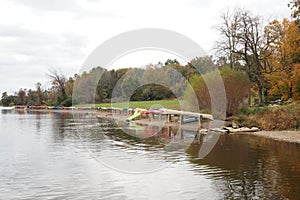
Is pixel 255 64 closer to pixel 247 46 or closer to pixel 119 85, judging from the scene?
pixel 247 46

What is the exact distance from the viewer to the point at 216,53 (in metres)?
39.5

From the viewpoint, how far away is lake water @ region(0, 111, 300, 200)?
1119cm

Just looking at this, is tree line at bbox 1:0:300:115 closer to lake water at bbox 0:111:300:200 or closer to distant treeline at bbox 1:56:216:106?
distant treeline at bbox 1:56:216:106

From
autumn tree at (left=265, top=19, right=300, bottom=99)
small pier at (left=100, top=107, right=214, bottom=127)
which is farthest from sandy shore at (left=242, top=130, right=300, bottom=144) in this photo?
autumn tree at (left=265, top=19, right=300, bottom=99)

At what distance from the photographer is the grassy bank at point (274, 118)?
26875 mm

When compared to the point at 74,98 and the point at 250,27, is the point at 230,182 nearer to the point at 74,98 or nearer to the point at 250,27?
the point at 250,27

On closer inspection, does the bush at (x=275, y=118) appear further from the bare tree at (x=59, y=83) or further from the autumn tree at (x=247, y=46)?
the bare tree at (x=59, y=83)

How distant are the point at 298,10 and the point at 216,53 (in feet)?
30.4

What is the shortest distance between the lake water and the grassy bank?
5.14m

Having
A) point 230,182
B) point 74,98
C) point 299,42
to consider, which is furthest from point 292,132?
point 74,98

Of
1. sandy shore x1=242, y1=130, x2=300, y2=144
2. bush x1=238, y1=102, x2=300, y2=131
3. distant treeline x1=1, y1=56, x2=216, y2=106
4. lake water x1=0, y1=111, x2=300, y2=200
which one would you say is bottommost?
lake water x1=0, y1=111, x2=300, y2=200

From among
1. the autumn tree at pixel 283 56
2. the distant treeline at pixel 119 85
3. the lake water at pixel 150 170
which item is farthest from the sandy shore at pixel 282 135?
the distant treeline at pixel 119 85

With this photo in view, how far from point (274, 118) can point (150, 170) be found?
16174 mm

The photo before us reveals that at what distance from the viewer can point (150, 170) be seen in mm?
14422
